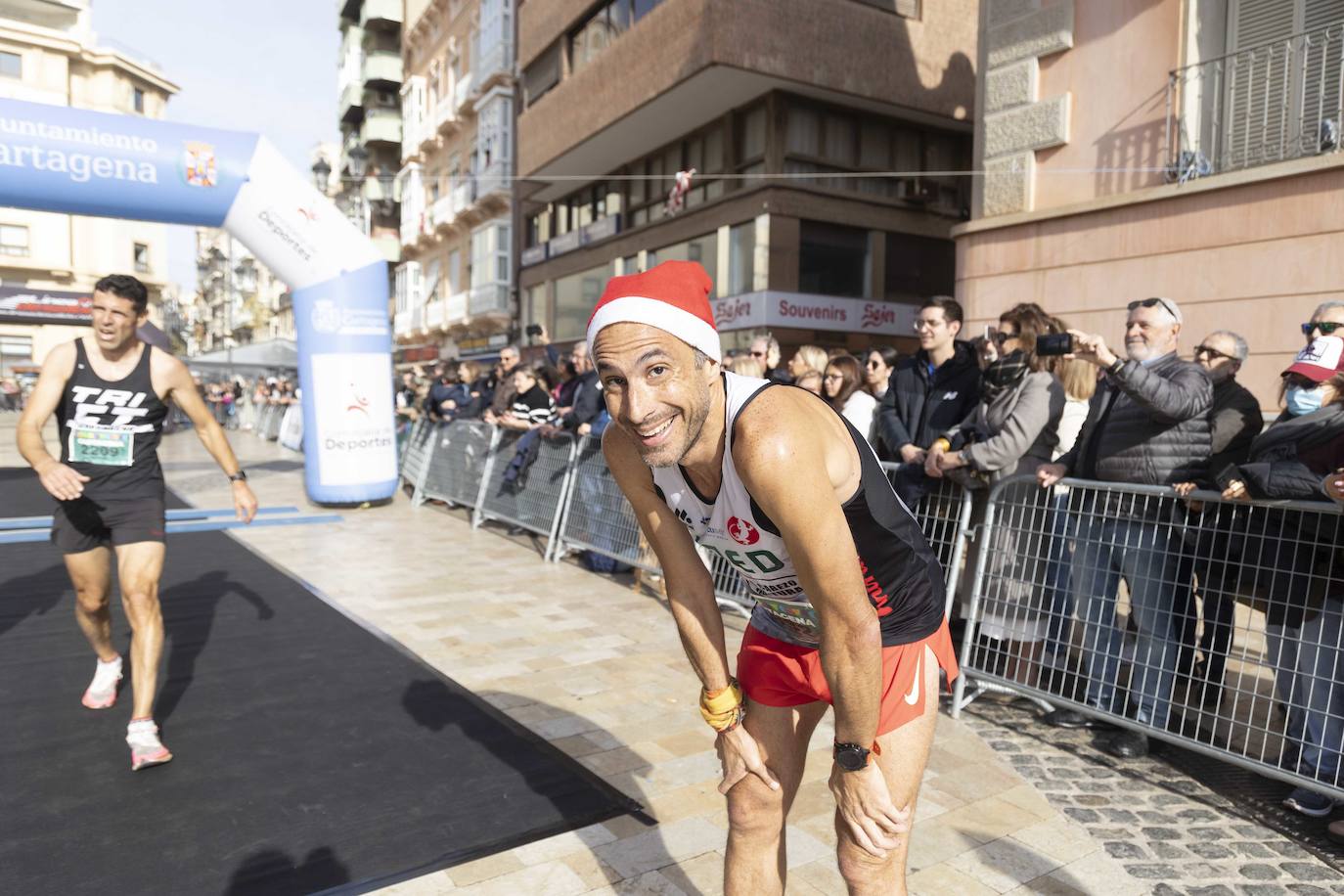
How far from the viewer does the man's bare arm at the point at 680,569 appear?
2.10 m

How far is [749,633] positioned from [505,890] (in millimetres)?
1253

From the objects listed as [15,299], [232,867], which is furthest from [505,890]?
[15,299]

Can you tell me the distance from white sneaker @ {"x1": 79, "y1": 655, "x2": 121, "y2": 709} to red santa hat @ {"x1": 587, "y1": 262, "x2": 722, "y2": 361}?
386 cm

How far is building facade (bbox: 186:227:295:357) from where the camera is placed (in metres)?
68.4

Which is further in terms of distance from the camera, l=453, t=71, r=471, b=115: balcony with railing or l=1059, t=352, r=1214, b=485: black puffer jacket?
l=453, t=71, r=471, b=115: balcony with railing

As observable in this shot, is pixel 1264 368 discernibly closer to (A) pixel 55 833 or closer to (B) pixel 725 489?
(B) pixel 725 489

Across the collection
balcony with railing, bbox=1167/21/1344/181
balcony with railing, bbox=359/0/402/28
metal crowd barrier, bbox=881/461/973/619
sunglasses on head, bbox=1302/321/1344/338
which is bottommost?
metal crowd barrier, bbox=881/461/973/619

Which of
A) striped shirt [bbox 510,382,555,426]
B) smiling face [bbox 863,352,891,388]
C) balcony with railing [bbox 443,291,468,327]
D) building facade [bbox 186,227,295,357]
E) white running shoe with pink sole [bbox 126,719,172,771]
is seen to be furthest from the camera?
building facade [bbox 186,227,295,357]

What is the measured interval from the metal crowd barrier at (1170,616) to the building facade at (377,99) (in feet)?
127

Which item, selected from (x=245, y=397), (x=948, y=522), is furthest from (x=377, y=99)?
(x=948, y=522)

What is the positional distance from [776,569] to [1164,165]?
9.06m

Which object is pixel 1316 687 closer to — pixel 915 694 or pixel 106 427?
pixel 915 694

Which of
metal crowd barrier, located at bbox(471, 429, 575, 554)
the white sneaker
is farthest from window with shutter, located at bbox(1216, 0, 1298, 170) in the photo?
the white sneaker

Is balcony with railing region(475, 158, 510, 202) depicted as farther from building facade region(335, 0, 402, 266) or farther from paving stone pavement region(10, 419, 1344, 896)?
paving stone pavement region(10, 419, 1344, 896)
